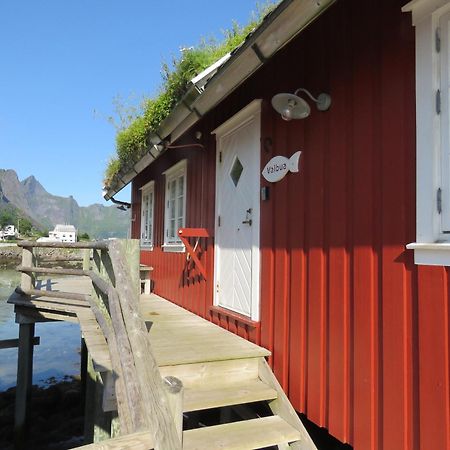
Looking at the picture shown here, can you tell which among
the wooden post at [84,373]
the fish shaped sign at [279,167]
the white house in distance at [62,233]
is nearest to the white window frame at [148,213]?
the wooden post at [84,373]

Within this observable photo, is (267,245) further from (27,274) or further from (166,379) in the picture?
(27,274)

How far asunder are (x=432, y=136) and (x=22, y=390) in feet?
22.3

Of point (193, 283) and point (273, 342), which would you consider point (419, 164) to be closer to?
point (273, 342)

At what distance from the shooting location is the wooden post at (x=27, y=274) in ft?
19.7

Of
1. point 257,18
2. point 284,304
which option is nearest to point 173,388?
point 284,304

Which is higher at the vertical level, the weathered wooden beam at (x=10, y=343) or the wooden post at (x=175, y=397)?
the wooden post at (x=175, y=397)

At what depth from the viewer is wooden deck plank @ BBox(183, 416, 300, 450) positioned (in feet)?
8.14

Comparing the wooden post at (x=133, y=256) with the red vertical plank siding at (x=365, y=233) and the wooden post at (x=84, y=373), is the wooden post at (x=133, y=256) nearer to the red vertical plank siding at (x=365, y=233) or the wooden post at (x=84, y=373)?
the red vertical plank siding at (x=365, y=233)

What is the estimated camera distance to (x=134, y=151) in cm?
710

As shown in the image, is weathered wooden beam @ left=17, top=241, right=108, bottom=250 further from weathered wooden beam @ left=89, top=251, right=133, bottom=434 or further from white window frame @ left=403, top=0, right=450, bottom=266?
white window frame @ left=403, top=0, right=450, bottom=266

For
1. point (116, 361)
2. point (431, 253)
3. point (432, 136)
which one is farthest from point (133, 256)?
point (432, 136)

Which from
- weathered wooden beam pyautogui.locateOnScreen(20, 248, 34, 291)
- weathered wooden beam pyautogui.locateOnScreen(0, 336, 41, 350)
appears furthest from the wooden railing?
weathered wooden beam pyautogui.locateOnScreen(0, 336, 41, 350)

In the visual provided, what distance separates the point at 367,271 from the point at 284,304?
1.00 meters

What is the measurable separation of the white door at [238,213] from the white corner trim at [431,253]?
6.07 ft
